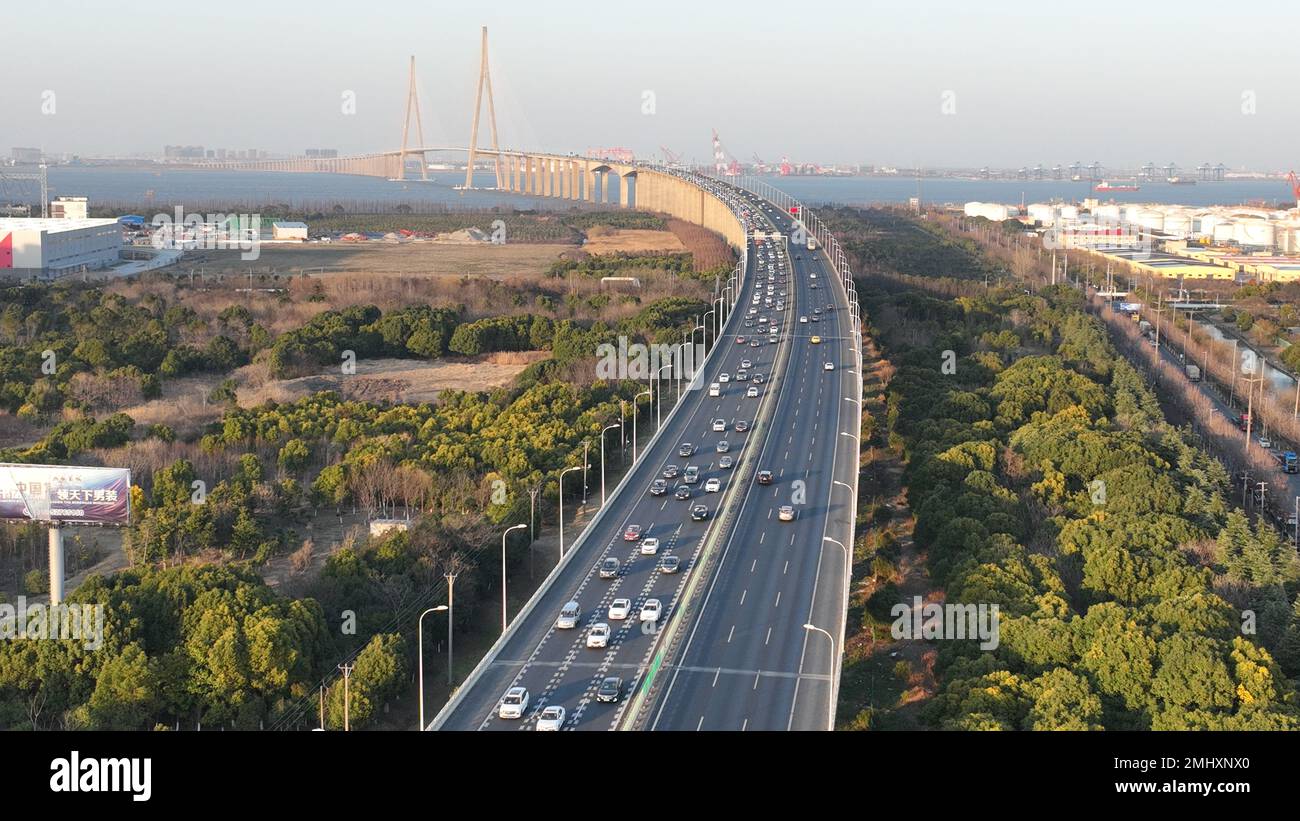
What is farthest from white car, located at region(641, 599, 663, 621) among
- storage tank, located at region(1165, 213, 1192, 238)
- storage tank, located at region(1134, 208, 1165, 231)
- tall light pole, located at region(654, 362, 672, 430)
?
storage tank, located at region(1134, 208, 1165, 231)

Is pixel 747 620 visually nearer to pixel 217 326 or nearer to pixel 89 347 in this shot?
pixel 89 347

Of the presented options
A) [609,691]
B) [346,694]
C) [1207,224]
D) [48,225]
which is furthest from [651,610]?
[1207,224]

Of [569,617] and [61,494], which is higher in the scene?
[61,494]

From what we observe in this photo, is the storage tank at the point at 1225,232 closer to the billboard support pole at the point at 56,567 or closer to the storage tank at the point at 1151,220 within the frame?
the storage tank at the point at 1151,220

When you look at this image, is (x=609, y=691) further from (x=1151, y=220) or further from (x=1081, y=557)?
(x=1151, y=220)

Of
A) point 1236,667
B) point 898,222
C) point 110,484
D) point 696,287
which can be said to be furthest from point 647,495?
point 898,222
